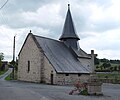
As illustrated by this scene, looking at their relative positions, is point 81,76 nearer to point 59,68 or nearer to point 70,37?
point 59,68

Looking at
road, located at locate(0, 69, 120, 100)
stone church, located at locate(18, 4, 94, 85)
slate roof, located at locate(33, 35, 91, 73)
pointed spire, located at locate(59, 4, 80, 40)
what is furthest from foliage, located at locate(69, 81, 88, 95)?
pointed spire, located at locate(59, 4, 80, 40)

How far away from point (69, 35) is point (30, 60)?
10206 mm

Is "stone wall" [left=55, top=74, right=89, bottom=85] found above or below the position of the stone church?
below

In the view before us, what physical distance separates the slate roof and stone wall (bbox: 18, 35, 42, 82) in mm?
1471

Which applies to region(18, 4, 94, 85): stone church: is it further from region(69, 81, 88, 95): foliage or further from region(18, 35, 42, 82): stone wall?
region(69, 81, 88, 95): foliage

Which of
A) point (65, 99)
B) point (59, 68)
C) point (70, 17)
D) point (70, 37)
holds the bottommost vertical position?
point (65, 99)

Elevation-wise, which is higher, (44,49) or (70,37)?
(70,37)

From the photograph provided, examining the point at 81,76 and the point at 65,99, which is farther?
the point at 81,76

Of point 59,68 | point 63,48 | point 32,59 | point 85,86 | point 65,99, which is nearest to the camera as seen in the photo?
point 65,99

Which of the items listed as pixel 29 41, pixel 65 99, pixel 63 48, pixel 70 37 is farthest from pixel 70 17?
pixel 65 99

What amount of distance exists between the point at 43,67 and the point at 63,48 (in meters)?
7.68

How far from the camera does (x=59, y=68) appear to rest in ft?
117

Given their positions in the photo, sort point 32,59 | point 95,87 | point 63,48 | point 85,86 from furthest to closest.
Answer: point 63,48
point 32,59
point 85,86
point 95,87

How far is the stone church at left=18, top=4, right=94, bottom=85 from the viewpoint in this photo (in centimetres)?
3644
